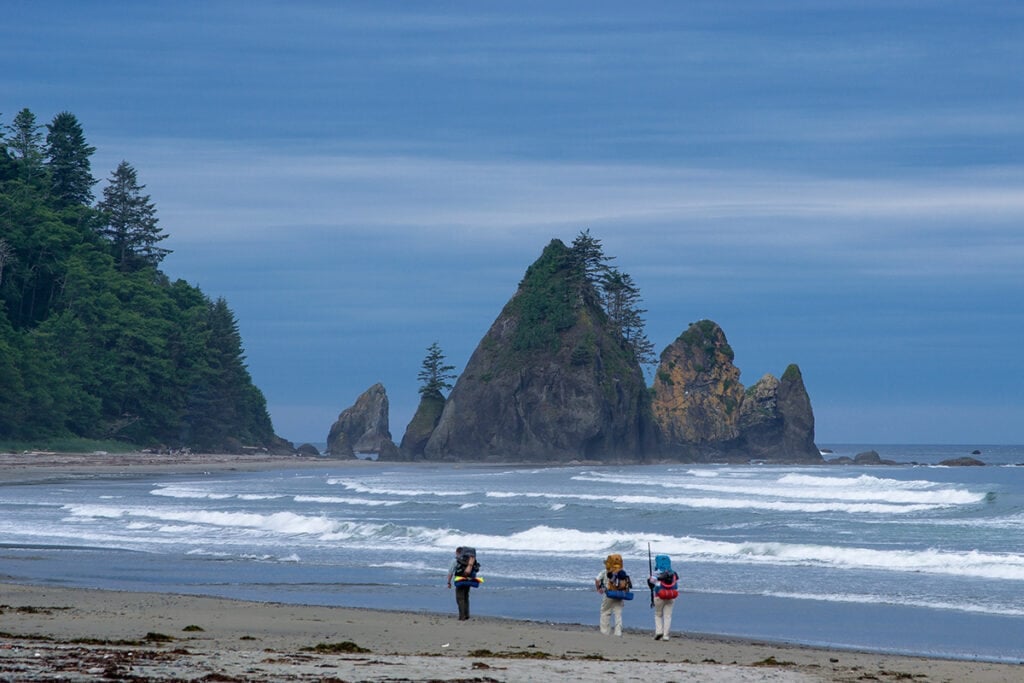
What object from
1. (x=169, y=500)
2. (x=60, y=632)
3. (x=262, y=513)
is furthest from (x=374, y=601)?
(x=169, y=500)

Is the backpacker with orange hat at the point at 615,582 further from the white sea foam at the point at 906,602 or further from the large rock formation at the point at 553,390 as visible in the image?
the large rock formation at the point at 553,390

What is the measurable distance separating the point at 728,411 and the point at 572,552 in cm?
9998

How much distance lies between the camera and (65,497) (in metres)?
39.9

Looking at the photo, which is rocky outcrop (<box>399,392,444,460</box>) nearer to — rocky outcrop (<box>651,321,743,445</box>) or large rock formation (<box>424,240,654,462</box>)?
large rock formation (<box>424,240,654,462</box>)

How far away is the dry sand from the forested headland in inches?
2249

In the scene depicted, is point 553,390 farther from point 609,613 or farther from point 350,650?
point 350,650

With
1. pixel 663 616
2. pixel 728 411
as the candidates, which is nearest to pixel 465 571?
pixel 663 616

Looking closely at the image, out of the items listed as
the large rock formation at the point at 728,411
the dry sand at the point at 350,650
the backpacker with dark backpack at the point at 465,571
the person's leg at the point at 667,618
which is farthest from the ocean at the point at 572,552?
the large rock formation at the point at 728,411

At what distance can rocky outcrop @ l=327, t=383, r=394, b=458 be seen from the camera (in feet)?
431

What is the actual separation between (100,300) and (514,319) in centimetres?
3870

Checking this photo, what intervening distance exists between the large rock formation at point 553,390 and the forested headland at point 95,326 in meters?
17.8

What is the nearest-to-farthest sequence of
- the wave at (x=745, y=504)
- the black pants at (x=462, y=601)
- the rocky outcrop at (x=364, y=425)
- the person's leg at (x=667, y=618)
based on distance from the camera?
the person's leg at (x=667, y=618) < the black pants at (x=462, y=601) < the wave at (x=745, y=504) < the rocky outcrop at (x=364, y=425)

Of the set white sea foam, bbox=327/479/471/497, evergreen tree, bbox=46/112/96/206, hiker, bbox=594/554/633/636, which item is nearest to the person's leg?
hiker, bbox=594/554/633/636

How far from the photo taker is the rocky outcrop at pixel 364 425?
13150cm
